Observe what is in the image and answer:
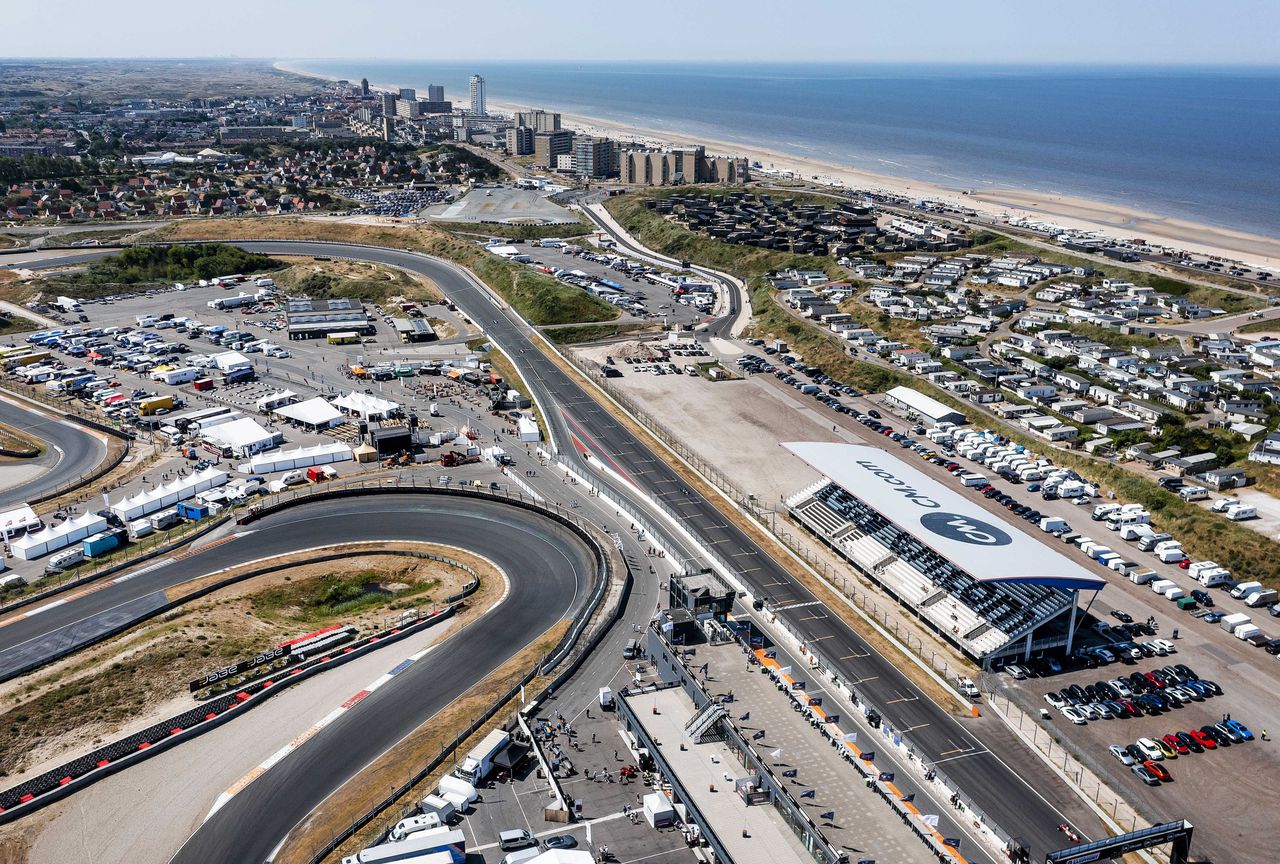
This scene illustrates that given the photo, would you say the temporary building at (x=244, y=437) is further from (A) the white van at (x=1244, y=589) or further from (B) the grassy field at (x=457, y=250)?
(A) the white van at (x=1244, y=589)

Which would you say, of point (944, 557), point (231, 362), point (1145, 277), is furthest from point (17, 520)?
point (1145, 277)

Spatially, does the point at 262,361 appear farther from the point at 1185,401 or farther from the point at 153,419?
the point at 1185,401

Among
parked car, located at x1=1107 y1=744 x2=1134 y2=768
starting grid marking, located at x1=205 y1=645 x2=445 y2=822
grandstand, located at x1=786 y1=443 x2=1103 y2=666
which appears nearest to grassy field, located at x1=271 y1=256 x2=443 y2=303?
grandstand, located at x1=786 y1=443 x2=1103 y2=666

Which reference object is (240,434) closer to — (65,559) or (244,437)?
(244,437)

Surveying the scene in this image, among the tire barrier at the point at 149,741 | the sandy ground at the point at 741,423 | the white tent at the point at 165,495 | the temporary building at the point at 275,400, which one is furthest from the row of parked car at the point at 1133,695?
the temporary building at the point at 275,400

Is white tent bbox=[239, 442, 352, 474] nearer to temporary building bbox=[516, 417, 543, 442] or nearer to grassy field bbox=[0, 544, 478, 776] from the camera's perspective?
temporary building bbox=[516, 417, 543, 442]
